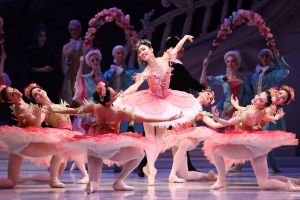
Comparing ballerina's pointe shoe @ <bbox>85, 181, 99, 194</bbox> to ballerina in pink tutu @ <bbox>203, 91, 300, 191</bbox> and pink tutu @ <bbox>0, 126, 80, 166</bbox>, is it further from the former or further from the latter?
ballerina in pink tutu @ <bbox>203, 91, 300, 191</bbox>

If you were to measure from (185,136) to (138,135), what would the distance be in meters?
1.43

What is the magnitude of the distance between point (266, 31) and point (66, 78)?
3.79 metres

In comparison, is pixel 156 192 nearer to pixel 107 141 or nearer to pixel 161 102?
pixel 107 141

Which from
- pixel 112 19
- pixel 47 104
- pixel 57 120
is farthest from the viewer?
pixel 112 19

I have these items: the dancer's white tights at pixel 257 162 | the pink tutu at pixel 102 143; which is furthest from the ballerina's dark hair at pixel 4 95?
the dancer's white tights at pixel 257 162

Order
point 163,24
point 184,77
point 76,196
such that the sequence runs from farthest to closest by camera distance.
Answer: point 163,24
point 184,77
point 76,196

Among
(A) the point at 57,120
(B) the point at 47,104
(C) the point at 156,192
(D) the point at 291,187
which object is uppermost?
(B) the point at 47,104

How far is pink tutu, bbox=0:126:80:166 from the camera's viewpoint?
7383 mm

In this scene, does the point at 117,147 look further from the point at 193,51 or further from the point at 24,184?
the point at 193,51

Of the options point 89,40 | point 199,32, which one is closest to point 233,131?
point 89,40

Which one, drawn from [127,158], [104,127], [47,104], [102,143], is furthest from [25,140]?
[127,158]

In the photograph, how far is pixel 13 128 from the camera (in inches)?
291

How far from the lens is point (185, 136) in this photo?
27.8 ft

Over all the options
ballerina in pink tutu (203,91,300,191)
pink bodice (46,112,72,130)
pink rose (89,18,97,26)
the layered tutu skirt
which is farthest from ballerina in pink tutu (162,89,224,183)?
pink rose (89,18,97,26)
